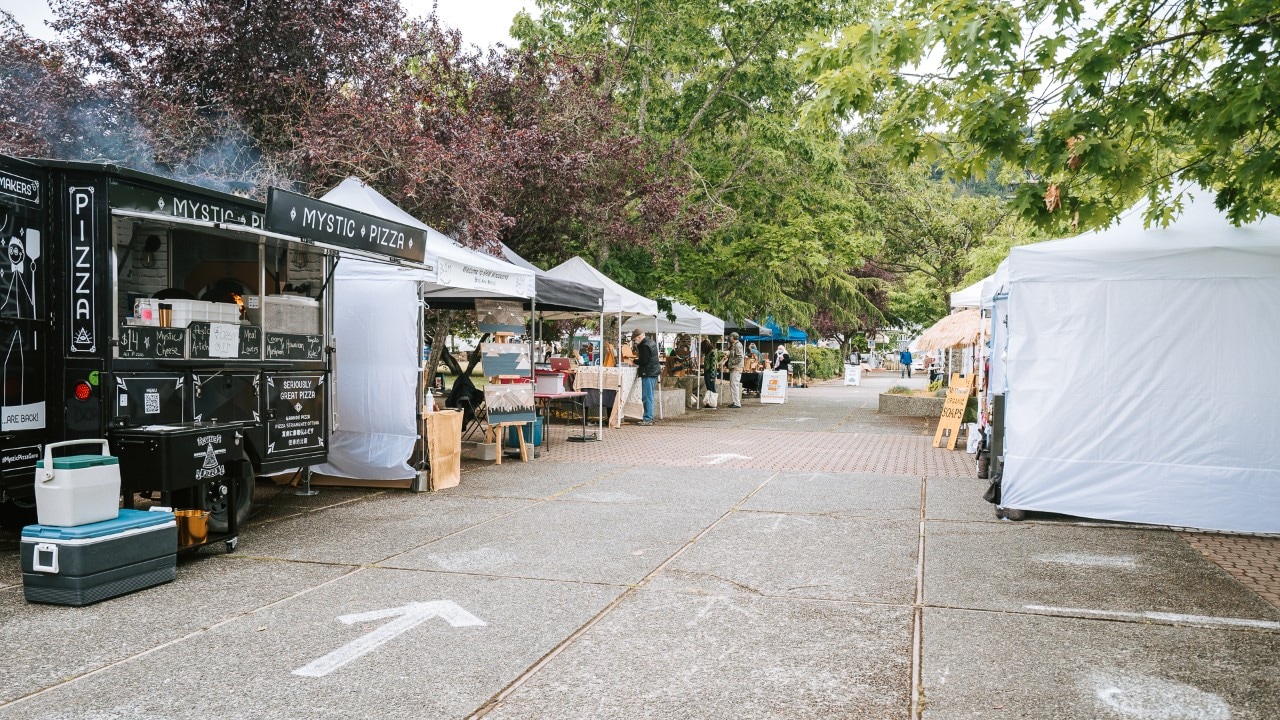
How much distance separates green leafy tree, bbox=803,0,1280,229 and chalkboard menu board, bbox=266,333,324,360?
4.95 metres

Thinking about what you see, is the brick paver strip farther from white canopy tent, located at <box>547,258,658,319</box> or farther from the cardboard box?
white canopy tent, located at <box>547,258,658,319</box>

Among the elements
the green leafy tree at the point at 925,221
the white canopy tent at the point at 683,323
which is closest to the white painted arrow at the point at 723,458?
the white canopy tent at the point at 683,323

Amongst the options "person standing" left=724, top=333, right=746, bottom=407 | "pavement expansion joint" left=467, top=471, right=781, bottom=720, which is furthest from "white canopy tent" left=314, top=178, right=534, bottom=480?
"person standing" left=724, top=333, right=746, bottom=407

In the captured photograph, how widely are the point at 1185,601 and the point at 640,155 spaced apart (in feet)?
47.5

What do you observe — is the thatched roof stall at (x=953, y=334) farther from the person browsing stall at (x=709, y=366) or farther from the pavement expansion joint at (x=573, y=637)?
the pavement expansion joint at (x=573, y=637)

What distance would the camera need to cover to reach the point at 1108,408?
26.9 ft

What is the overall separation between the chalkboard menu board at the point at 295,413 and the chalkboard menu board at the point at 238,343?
0.95 ft

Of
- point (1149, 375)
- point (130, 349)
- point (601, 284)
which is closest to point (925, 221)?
point (601, 284)

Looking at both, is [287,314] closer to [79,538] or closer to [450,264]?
[450,264]

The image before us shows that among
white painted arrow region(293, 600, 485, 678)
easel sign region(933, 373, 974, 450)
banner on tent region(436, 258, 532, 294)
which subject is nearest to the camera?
white painted arrow region(293, 600, 485, 678)

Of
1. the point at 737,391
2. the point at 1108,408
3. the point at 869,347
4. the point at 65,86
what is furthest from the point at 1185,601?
the point at 869,347

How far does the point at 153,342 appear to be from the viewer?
6.84m

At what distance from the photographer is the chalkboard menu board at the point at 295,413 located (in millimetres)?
7988

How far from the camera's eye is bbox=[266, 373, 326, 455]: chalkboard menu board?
26.2 ft
